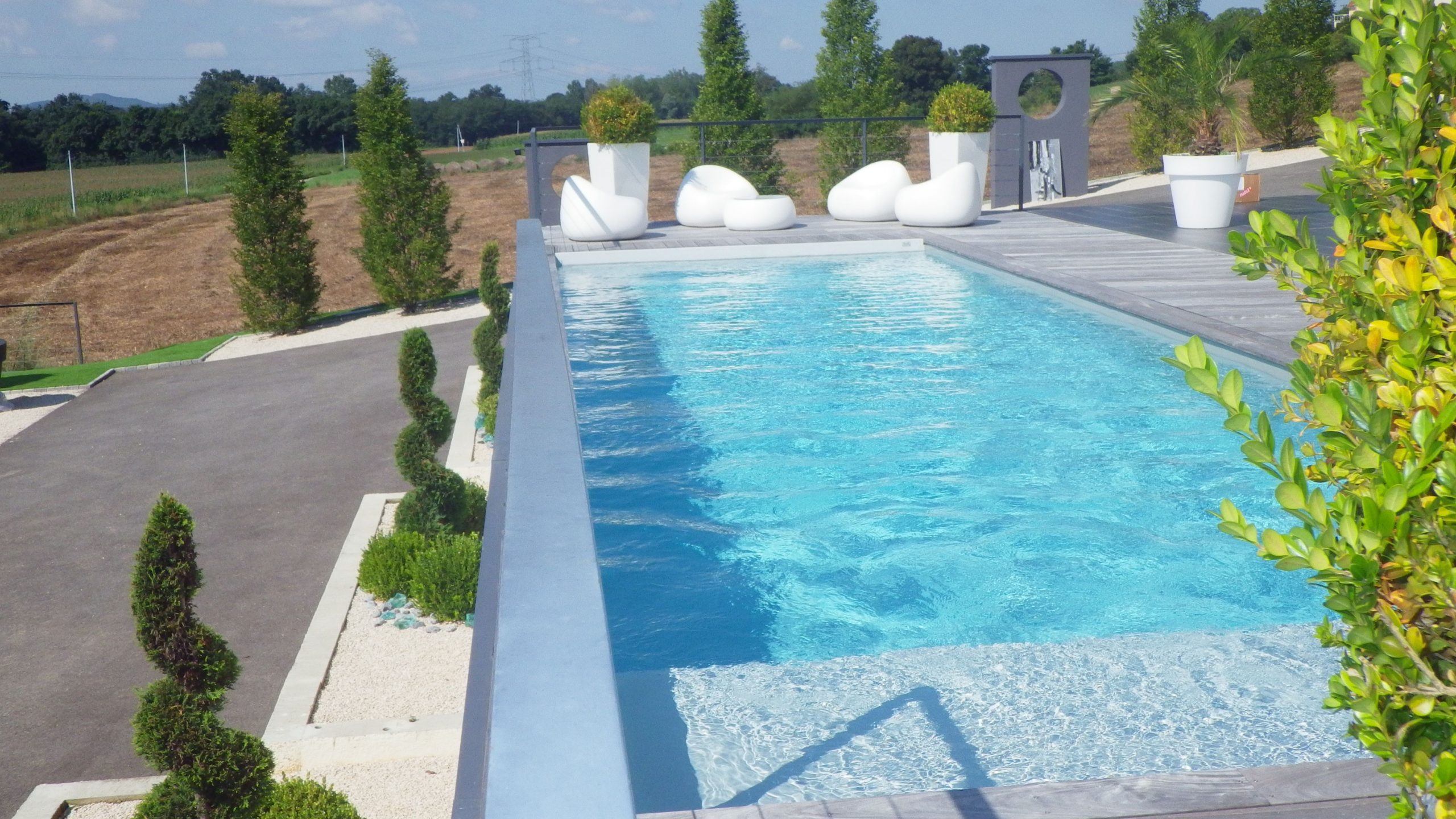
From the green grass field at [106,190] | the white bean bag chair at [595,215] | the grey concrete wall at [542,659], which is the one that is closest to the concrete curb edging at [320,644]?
the grey concrete wall at [542,659]

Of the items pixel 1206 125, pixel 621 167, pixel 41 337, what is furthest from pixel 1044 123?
pixel 41 337

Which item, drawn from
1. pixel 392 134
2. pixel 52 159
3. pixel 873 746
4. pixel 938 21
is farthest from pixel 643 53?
pixel 873 746

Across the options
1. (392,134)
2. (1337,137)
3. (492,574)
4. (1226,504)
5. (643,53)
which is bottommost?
(492,574)

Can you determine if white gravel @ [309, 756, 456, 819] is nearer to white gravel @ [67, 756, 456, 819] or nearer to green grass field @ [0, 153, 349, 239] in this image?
white gravel @ [67, 756, 456, 819]

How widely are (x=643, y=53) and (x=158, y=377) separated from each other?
132 feet

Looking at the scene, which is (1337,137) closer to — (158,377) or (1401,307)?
(1401,307)

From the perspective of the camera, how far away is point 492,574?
2027 mm

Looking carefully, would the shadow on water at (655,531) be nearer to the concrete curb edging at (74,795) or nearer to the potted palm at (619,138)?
the concrete curb edging at (74,795)

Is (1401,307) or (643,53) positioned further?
(643,53)

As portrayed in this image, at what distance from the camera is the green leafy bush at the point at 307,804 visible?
3.29m

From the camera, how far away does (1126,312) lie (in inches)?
308

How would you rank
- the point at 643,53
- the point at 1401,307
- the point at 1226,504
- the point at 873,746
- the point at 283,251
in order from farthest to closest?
1. the point at 643,53
2. the point at 283,251
3. the point at 873,746
4. the point at 1226,504
5. the point at 1401,307

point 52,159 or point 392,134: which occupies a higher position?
point 52,159

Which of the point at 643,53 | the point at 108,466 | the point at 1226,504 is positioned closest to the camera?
the point at 1226,504
